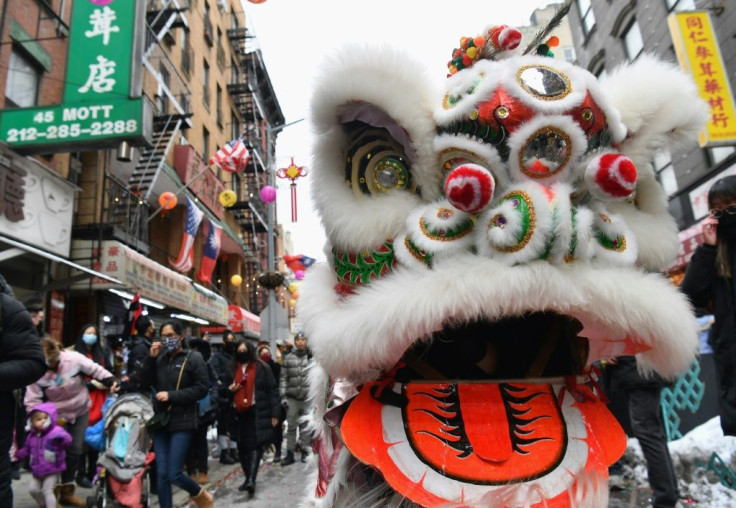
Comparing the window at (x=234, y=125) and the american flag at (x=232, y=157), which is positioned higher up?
the window at (x=234, y=125)

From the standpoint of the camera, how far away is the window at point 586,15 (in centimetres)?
1652

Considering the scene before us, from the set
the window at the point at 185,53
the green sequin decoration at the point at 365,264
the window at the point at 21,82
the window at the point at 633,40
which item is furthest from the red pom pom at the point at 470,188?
the window at the point at 185,53

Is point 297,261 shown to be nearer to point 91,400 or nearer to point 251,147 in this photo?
point 91,400

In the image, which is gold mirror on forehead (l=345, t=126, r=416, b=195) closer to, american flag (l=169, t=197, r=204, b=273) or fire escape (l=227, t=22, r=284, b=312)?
american flag (l=169, t=197, r=204, b=273)

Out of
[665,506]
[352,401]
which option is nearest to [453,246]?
[352,401]

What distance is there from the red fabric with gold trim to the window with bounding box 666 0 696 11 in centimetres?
1260

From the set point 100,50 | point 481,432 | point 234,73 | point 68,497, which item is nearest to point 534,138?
point 481,432

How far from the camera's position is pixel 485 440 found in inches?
51.7

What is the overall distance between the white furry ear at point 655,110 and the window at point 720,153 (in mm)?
11052

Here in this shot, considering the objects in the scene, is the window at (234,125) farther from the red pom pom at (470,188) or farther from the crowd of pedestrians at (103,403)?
the red pom pom at (470,188)

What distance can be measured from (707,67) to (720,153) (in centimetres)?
267

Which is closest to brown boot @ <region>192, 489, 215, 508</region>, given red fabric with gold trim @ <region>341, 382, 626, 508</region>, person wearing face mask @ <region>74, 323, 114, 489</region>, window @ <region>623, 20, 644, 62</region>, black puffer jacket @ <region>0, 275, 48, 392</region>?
person wearing face mask @ <region>74, 323, 114, 489</region>

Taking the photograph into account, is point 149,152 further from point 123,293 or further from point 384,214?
point 384,214

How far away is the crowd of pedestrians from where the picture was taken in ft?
8.19
